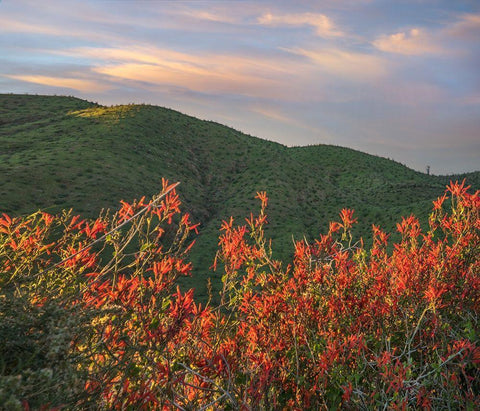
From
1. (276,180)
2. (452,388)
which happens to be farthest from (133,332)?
(276,180)

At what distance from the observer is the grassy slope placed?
35000 millimetres

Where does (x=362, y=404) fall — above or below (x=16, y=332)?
below

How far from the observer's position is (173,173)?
49.8 meters

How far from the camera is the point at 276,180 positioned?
→ 53.8 m

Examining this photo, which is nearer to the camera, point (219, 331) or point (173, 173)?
point (219, 331)

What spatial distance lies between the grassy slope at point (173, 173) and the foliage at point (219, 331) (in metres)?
21.9

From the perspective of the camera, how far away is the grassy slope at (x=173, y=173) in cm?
3500

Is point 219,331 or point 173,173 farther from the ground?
point 219,331

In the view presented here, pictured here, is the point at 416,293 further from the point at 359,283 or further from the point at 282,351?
the point at 282,351

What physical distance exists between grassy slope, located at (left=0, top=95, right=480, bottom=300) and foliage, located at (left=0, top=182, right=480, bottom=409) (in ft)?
71.8

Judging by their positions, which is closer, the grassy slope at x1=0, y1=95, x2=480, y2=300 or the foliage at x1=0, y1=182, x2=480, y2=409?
the foliage at x1=0, y1=182, x2=480, y2=409

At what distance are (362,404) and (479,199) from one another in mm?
5018

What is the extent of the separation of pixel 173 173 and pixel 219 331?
148ft

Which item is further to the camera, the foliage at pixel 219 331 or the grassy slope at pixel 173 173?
the grassy slope at pixel 173 173
